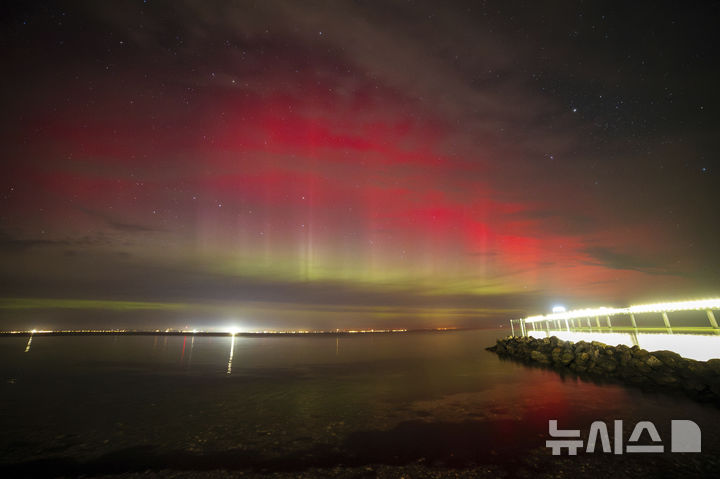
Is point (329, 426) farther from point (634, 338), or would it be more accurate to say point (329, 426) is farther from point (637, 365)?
point (634, 338)

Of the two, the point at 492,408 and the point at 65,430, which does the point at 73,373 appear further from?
the point at 492,408

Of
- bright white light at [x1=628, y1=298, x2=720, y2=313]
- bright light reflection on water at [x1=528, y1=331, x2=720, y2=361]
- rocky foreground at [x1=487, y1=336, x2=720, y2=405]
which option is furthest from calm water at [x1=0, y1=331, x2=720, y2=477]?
bright white light at [x1=628, y1=298, x2=720, y2=313]

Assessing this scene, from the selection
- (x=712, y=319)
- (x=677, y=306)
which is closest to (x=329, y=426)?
(x=712, y=319)

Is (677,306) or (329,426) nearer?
(329,426)

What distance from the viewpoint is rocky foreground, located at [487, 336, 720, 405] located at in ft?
54.0

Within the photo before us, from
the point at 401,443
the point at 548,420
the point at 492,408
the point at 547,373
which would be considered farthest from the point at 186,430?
the point at 547,373

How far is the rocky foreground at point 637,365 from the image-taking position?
16469mm

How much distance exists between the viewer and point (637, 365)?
2141cm

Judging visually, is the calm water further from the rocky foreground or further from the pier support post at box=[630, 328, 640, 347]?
the pier support post at box=[630, 328, 640, 347]

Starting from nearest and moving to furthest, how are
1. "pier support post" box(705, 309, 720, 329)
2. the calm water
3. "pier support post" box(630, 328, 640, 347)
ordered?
the calm water
"pier support post" box(705, 309, 720, 329)
"pier support post" box(630, 328, 640, 347)

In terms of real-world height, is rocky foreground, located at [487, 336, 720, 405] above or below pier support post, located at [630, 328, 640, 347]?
below

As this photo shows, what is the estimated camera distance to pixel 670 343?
20656mm

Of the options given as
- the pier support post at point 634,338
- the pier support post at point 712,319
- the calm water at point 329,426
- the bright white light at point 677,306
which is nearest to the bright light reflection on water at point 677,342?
the pier support post at point 634,338

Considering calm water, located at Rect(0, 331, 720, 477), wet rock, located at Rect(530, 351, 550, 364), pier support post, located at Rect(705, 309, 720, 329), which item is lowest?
calm water, located at Rect(0, 331, 720, 477)
